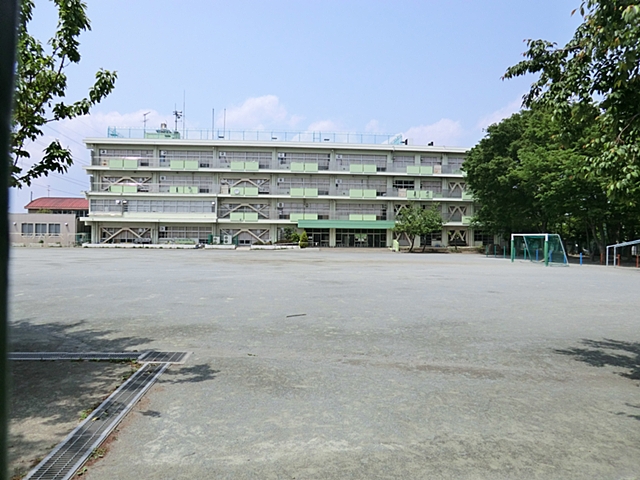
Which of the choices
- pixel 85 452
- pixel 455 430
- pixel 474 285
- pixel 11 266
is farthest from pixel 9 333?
pixel 474 285

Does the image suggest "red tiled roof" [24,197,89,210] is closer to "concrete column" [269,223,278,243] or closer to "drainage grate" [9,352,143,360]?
"concrete column" [269,223,278,243]

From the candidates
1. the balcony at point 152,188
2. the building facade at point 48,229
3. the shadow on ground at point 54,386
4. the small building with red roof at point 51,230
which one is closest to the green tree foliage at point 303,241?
the balcony at point 152,188

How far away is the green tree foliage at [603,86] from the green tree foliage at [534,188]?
2322 centimetres

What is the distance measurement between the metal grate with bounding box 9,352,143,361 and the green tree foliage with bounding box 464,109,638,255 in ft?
85.9

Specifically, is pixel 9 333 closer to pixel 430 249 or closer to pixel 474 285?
pixel 474 285

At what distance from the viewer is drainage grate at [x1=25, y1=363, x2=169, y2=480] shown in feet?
10.8

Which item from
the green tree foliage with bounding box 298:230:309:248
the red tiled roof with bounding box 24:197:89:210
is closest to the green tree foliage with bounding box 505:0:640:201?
the green tree foliage with bounding box 298:230:309:248

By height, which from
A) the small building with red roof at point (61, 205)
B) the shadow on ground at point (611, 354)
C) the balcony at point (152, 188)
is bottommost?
the shadow on ground at point (611, 354)

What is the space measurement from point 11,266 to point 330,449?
3254mm

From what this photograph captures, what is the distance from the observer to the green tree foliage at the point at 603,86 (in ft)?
13.3

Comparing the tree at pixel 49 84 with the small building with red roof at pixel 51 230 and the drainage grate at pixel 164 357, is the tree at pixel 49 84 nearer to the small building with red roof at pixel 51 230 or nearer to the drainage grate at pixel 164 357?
the drainage grate at pixel 164 357

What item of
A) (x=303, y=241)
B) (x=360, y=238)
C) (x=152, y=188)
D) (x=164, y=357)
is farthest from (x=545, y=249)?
(x=152, y=188)

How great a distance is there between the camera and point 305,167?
5650 cm

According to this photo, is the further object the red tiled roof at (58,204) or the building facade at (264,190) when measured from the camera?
the red tiled roof at (58,204)
